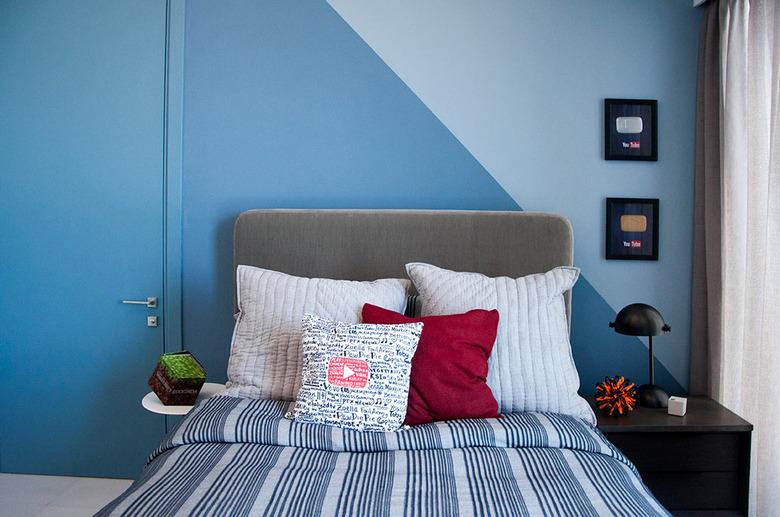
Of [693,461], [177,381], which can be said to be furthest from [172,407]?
[693,461]

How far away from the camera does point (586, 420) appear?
2170 mm

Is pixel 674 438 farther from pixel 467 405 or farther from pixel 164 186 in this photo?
pixel 164 186

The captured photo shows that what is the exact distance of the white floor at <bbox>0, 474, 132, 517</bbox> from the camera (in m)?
2.66

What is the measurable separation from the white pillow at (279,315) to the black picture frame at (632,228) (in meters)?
1.02

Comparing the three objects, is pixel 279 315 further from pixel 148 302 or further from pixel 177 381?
pixel 148 302

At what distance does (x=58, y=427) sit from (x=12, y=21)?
188 cm

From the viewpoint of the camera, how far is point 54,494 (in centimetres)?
281

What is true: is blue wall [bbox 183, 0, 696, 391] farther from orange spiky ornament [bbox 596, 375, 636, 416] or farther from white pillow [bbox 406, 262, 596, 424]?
white pillow [bbox 406, 262, 596, 424]

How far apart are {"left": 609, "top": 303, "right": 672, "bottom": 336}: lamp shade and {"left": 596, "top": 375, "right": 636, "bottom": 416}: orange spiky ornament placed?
20 cm

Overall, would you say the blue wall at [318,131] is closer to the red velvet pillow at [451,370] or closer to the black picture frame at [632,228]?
the black picture frame at [632,228]

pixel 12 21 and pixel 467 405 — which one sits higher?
pixel 12 21

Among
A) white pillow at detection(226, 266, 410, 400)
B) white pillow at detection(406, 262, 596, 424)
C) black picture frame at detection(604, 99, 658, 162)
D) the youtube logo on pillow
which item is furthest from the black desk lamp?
the youtube logo on pillow

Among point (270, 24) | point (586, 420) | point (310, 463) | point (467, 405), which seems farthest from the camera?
point (270, 24)

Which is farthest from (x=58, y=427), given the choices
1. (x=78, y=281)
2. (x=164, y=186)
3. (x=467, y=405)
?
(x=467, y=405)
